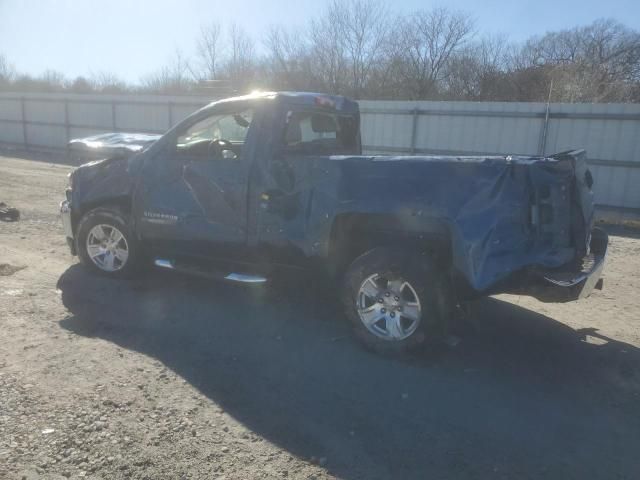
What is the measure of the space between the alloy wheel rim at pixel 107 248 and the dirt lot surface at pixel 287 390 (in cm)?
22

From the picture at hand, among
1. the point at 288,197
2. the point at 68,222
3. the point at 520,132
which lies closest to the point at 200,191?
the point at 288,197

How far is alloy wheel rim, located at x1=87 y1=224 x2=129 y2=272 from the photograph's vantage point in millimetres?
5848

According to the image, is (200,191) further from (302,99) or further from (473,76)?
(473,76)

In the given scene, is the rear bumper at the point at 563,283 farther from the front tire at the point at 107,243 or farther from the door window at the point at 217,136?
the front tire at the point at 107,243

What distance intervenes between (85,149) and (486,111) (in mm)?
10206

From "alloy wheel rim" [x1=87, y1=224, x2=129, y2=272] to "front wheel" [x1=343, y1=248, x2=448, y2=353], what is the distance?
8.88ft

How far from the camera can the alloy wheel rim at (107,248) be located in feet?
19.2

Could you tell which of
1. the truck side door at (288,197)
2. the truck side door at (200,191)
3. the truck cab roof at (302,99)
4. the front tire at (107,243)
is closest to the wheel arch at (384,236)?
the truck side door at (288,197)

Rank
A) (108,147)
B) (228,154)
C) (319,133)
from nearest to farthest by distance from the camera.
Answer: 1. (228,154)
2. (319,133)
3. (108,147)

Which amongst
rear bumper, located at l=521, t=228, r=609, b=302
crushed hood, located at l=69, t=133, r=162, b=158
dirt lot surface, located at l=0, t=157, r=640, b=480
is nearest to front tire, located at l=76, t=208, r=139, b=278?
dirt lot surface, located at l=0, t=157, r=640, b=480

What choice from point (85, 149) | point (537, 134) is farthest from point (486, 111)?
point (85, 149)

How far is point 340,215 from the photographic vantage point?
443 cm

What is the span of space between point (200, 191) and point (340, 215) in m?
1.56

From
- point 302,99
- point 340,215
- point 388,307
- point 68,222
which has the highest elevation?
point 302,99
